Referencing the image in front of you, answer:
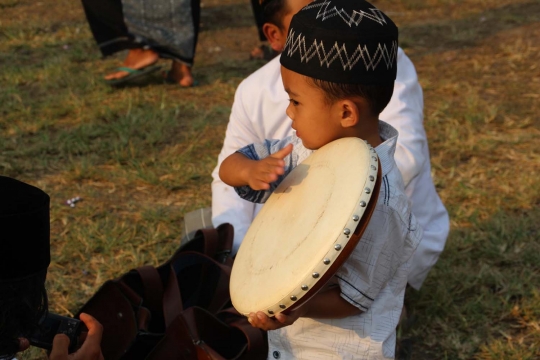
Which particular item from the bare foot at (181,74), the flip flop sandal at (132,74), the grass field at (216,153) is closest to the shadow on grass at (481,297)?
the grass field at (216,153)

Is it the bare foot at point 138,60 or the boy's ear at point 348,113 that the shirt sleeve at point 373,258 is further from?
the bare foot at point 138,60

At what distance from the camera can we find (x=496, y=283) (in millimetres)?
3434

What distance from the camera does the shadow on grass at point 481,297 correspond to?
10.2ft

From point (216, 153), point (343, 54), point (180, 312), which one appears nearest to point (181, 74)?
point (216, 153)

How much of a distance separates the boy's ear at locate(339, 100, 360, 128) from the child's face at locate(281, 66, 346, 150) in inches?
0.4

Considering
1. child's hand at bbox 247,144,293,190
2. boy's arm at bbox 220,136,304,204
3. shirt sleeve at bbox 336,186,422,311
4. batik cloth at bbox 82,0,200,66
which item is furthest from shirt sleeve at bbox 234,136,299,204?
batik cloth at bbox 82,0,200,66

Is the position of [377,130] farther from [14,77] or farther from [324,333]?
[14,77]

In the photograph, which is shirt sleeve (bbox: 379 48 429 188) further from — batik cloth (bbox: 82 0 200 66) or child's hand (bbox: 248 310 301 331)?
batik cloth (bbox: 82 0 200 66)

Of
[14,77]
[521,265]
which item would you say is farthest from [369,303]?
[14,77]

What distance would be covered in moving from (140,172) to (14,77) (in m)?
2.22

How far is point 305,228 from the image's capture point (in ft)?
6.59

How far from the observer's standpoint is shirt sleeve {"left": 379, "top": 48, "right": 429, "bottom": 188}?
2.92 metres

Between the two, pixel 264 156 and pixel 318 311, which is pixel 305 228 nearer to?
pixel 318 311

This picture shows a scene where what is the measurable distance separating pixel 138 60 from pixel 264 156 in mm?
4015
